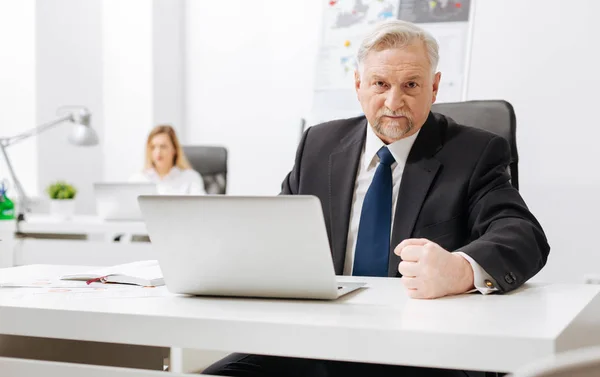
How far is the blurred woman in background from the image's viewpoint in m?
4.60

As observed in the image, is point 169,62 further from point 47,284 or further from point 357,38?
point 47,284

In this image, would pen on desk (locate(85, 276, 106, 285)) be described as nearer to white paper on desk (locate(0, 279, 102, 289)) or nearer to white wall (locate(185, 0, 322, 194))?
white paper on desk (locate(0, 279, 102, 289))

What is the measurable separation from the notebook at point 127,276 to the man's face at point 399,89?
60 cm

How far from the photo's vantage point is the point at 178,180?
14.7ft

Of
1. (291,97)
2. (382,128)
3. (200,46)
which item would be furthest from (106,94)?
(382,128)

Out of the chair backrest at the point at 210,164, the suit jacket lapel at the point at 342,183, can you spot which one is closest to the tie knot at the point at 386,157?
the suit jacket lapel at the point at 342,183

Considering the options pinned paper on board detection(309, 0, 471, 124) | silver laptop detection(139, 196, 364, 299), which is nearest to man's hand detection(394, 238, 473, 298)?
silver laptop detection(139, 196, 364, 299)

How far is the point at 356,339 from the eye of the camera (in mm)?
909

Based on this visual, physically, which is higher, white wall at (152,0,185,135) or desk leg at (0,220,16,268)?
white wall at (152,0,185,135)

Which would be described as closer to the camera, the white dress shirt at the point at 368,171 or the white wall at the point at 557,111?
the white dress shirt at the point at 368,171

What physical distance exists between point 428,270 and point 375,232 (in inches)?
17.5

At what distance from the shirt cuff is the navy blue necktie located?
364 mm

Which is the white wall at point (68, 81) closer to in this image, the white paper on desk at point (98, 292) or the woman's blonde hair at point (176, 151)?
the woman's blonde hair at point (176, 151)

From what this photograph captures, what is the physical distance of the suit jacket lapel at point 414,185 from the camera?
159 centimetres
